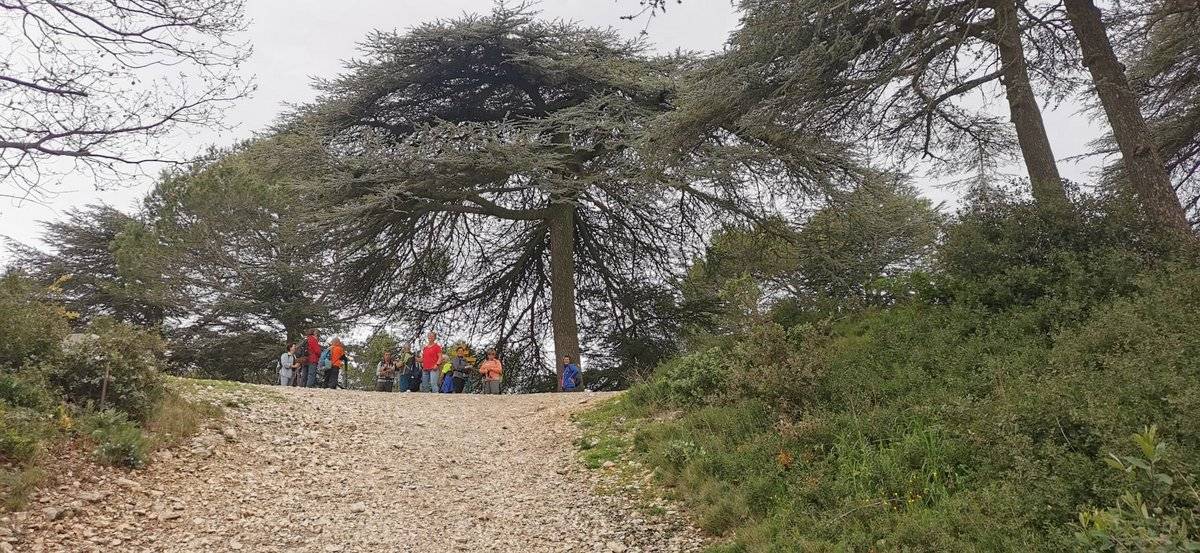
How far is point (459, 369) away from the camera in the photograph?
14562 millimetres

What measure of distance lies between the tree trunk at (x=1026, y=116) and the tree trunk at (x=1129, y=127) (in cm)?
59

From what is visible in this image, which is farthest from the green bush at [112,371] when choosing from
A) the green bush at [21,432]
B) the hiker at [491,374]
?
the hiker at [491,374]

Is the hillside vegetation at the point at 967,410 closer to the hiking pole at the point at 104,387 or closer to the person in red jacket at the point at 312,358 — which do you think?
the hiking pole at the point at 104,387

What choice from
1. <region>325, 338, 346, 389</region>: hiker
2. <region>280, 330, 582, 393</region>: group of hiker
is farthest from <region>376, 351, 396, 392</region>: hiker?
<region>325, 338, 346, 389</region>: hiker

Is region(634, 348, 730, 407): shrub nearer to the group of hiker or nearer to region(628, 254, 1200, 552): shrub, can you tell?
region(628, 254, 1200, 552): shrub

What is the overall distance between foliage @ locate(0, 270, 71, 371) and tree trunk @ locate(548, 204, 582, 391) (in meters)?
8.94

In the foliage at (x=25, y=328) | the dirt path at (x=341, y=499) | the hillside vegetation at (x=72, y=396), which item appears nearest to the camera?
the dirt path at (x=341, y=499)

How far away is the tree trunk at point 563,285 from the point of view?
14.9 meters

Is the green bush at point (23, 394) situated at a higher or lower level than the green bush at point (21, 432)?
higher

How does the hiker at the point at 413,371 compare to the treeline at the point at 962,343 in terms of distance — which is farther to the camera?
the hiker at the point at 413,371

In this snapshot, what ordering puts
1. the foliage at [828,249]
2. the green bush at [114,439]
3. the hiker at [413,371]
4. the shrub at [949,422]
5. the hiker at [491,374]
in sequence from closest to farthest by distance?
the shrub at [949,422] → the green bush at [114,439] → the foliage at [828,249] → the hiker at [491,374] → the hiker at [413,371]

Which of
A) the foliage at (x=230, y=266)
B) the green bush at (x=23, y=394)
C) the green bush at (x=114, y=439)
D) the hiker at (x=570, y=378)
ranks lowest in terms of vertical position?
the green bush at (x=114, y=439)

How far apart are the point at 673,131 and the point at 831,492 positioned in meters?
5.61

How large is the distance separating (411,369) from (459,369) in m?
0.96
